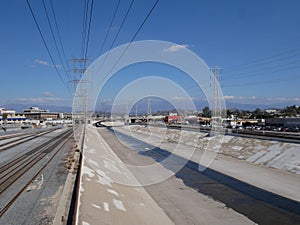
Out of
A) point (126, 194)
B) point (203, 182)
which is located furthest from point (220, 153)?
point (126, 194)

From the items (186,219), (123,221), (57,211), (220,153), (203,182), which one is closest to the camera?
(123,221)

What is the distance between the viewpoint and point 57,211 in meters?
8.12

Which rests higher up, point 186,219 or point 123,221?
point 123,221

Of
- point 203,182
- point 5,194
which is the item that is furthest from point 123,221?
point 203,182

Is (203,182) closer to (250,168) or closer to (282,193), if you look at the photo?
(282,193)

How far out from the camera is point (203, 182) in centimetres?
1484

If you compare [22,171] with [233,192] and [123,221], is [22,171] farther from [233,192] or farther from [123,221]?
[233,192]

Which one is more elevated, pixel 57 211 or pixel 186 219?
pixel 57 211

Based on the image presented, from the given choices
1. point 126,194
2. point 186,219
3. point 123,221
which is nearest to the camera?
point 123,221

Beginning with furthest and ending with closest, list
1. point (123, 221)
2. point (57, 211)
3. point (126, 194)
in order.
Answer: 1. point (126, 194)
2. point (57, 211)
3. point (123, 221)

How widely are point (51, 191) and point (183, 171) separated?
369 inches

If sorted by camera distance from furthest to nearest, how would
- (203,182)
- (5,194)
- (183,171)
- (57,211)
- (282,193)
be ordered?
(183,171) → (203,182) → (282,193) → (5,194) → (57,211)

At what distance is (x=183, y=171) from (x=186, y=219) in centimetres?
865

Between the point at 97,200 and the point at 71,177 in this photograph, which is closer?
the point at 97,200
